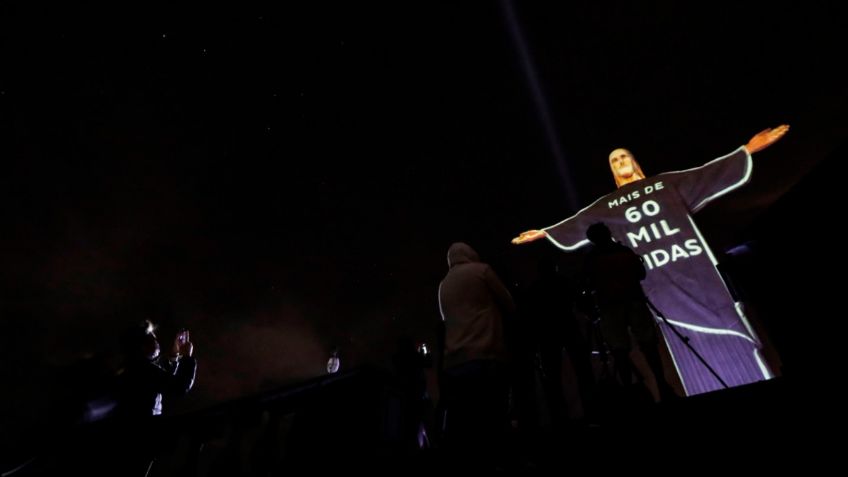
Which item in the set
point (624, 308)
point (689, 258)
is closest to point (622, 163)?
point (689, 258)

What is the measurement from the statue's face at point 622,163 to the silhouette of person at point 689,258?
0.30 metres

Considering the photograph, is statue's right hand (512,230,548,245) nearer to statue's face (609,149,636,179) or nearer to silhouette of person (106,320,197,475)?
statue's face (609,149,636,179)

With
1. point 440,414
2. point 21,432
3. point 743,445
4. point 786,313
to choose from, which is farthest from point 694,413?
point 21,432

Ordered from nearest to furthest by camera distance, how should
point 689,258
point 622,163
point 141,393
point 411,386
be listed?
point 141,393
point 411,386
point 689,258
point 622,163

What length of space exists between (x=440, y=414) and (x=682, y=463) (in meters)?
2.99

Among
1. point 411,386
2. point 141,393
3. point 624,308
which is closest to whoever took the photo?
point 141,393

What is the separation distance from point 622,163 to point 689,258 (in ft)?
8.13

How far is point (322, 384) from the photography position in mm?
3223

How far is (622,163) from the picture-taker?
8125mm

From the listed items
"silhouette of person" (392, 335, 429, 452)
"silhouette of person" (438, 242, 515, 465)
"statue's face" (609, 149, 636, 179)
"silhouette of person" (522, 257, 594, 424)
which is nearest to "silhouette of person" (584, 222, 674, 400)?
"silhouette of person" (522, 257, 594, 424)

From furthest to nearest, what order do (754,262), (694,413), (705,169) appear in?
(705,169) < (754,262) < (694,413)

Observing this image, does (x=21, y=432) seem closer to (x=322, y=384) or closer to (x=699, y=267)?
(x=322, y=384)

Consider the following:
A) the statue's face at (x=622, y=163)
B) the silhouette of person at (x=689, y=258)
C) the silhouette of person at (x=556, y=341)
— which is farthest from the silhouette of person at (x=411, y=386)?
the statue's face at (x=622, y=163)

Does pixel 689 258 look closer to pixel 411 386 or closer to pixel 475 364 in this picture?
pixel 411 386
